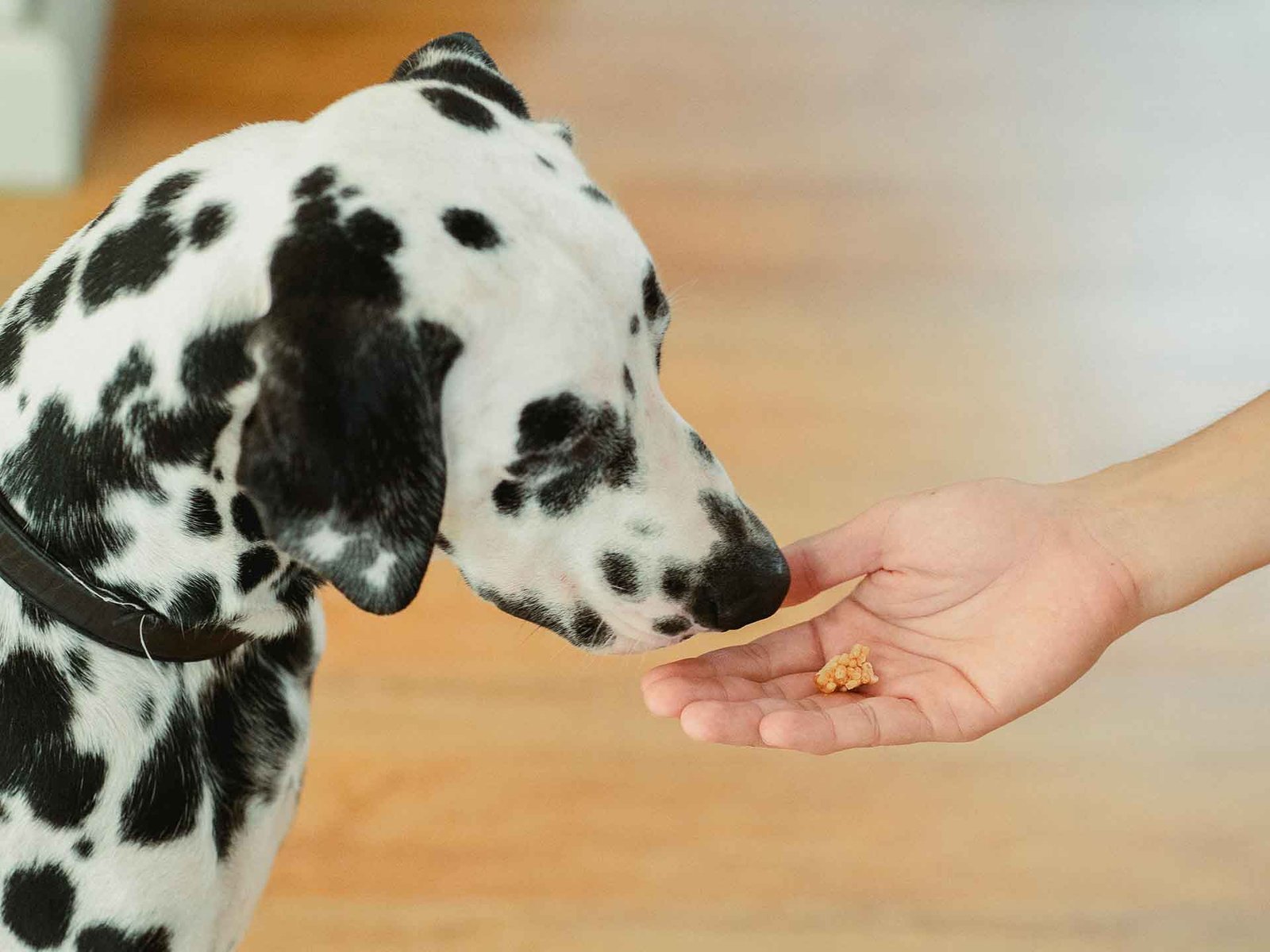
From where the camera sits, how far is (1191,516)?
190 cm

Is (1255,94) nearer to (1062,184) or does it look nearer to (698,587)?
(1062,184)

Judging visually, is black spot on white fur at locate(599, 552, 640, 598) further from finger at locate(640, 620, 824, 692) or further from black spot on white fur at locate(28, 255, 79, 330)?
black spot on white fur at locate(28, 255, 79, 330)

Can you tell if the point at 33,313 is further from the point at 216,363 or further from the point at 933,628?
the point at 933,628

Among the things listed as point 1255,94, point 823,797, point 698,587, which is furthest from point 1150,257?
point 698,587

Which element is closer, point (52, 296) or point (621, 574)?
point (52, 296)

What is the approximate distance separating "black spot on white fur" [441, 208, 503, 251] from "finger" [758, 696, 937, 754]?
2.31ft

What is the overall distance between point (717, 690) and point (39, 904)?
2.70ft

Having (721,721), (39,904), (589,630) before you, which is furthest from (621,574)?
(39,904)

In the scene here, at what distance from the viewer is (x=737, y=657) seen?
74.8 inches

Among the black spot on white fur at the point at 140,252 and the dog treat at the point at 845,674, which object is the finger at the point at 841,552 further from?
the black spot on white fur at the point at 140,252

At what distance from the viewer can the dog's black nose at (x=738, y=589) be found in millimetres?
1575

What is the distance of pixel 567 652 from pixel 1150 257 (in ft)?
6.46

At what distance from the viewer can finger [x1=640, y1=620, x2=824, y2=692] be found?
1866mm

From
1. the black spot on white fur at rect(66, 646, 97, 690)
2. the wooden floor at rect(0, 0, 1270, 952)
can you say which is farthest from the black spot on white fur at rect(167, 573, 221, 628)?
the wooden floor at rect(0, 0, 1270, 952)
